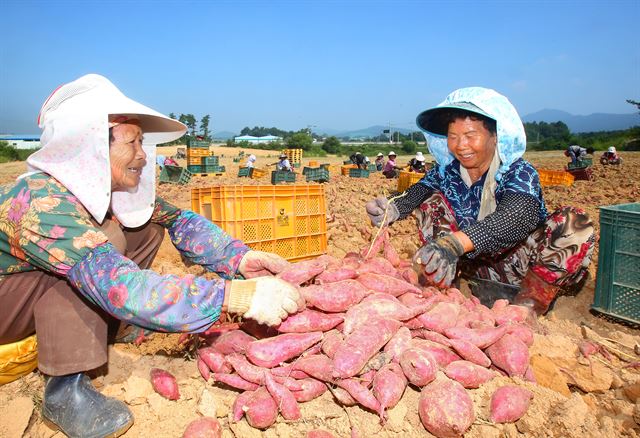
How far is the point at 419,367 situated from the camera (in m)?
1.73

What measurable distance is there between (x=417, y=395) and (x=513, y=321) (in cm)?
75

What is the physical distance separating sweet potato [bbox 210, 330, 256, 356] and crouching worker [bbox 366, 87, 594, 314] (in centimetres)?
97

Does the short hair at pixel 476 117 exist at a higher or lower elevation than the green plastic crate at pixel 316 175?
higher

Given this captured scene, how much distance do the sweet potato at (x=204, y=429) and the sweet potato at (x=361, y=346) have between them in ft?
1.60

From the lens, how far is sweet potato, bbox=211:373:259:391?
6.01 feet

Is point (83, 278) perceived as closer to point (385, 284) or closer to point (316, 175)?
point (385, 284)

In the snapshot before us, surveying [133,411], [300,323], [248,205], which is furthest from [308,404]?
[248,205]

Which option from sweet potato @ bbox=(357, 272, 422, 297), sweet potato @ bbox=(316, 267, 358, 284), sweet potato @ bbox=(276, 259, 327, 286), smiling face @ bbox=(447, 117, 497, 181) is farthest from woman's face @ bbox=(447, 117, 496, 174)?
sweet potato @ bbox=(276, 259, 327, 286)

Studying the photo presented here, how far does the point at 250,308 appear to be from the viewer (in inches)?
67.1

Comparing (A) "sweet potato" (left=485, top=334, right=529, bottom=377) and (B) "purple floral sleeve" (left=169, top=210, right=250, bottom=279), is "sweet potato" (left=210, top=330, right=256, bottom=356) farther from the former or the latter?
(A) "sweet potato" (left=485, top=334, right=529, bottom=377)

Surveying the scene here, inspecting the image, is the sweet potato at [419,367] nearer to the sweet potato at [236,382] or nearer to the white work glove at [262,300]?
the white work glove at [262,300]

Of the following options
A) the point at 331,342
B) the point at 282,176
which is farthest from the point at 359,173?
the point at 331,342

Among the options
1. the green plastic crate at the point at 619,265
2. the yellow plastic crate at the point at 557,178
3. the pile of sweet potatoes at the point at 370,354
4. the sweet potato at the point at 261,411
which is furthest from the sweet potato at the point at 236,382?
the yellow plastic crate at the point at 557,178

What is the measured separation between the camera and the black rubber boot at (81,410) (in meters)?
1.69
